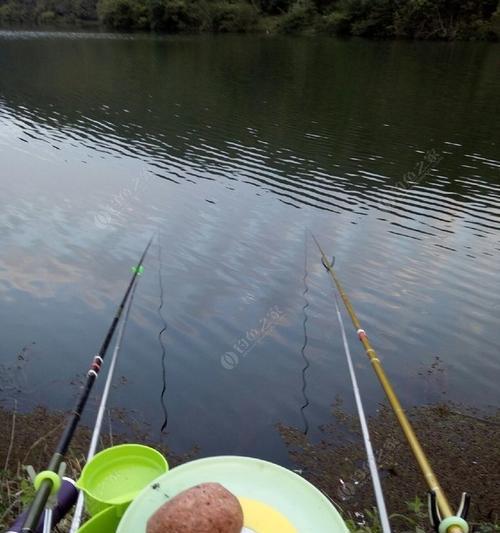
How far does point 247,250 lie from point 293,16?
68.5m

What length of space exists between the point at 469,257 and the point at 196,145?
12126mm

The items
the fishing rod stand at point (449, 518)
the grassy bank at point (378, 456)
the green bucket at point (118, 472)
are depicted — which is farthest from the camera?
the grassy bank at point (378, 456)

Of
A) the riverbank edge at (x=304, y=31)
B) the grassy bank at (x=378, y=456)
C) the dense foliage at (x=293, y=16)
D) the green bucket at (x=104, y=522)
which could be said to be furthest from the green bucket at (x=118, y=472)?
the riverbank edge at (x=304, y=31)

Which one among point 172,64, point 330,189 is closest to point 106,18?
point 172,64

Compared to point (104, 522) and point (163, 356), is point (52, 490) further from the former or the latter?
point (163, 356)

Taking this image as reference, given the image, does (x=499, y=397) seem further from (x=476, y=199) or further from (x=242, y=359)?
(x=476, y=199)

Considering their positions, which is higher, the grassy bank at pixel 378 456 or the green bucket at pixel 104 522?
the green bucket at pixel 104 522

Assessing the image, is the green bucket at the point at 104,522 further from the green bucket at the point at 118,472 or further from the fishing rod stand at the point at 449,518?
the fishing rod stand at the point at 449,518

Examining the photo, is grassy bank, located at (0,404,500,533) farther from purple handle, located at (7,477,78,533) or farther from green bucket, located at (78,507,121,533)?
green bucket, located at (78,507,121,533)

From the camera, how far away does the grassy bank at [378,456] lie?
18.8 ft

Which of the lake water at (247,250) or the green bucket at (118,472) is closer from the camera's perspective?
the green bucket at (118,472)

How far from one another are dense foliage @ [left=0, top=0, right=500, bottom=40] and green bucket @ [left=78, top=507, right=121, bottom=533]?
66177 millimetres

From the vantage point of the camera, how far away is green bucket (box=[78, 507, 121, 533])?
2.35 meters

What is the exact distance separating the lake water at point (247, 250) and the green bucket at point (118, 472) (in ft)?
13.6
